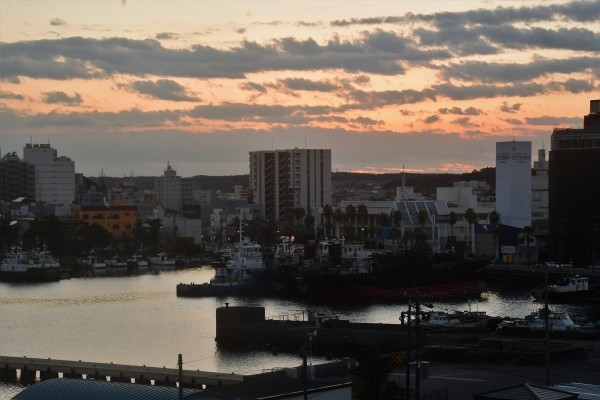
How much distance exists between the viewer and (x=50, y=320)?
35.1 meters

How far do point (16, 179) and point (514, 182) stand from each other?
48.9m

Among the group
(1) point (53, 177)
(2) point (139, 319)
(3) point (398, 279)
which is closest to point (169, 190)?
(1) point (53, 177)

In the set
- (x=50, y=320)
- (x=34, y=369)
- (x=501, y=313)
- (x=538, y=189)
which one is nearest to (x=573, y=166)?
(x=538, y=189)

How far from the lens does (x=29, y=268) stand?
56.3 metres

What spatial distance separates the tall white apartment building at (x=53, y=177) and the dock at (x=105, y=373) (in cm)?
6960

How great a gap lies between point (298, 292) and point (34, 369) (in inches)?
791

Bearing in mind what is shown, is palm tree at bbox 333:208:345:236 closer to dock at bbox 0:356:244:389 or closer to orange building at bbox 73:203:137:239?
orange building at bbox 73:203:137:239

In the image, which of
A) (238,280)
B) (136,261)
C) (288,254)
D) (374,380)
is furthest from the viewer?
(136,261)

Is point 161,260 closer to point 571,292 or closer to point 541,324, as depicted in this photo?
point 571,292

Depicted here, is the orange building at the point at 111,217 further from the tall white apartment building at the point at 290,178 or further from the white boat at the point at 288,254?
the white boat at the point at 288,254

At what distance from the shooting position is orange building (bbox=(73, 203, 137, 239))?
7531 centimetres

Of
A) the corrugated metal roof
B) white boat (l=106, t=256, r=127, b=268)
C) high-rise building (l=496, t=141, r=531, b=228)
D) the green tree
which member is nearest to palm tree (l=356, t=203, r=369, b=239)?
high-rise building (l=496, t=141, r=531, b=228)

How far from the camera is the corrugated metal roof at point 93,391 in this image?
16594mm

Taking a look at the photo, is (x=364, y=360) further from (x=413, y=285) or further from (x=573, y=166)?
(x=573, y=166)
